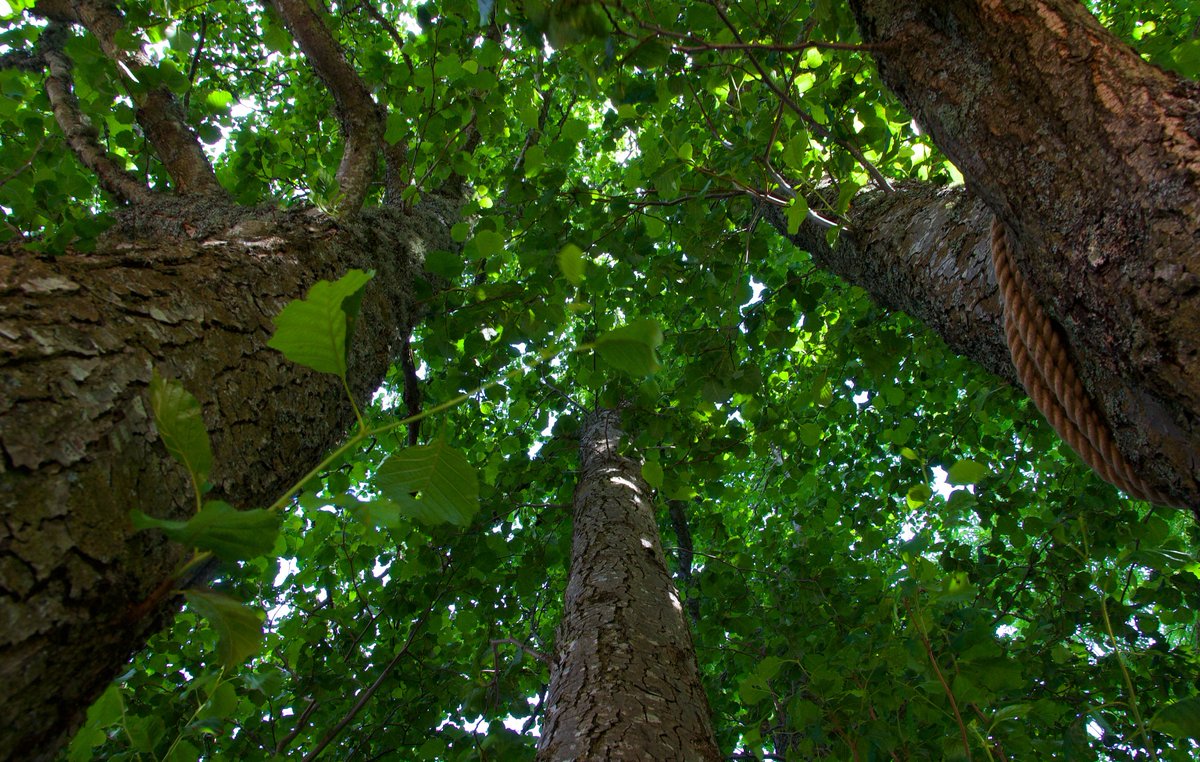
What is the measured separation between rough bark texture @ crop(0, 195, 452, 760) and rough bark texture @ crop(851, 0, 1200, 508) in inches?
49.9

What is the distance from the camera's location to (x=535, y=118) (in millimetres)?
1774

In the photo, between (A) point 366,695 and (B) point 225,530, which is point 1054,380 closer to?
(B) point 225,530

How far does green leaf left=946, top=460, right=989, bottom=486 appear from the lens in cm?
88

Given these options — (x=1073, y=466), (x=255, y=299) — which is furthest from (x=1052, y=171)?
(x=1073, y=466)

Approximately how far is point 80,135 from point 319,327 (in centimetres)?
242

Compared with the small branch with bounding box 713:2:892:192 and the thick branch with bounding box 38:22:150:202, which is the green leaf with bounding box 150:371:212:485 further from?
the thick branch with bounding box 38:22:150:202

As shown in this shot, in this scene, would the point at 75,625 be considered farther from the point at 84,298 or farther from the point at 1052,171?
the point at 1052,171

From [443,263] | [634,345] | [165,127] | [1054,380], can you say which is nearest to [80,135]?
[165,127]

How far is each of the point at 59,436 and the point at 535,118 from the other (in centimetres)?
145

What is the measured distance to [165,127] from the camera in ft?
7.35

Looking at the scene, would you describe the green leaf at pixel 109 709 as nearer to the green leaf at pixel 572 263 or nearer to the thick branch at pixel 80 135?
the green leaf at pixel 572 263

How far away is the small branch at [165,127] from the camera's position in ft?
7.14

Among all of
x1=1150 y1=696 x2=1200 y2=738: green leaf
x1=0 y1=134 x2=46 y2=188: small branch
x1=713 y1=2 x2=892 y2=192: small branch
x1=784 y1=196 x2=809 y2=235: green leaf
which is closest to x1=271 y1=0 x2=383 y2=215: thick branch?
x1=0 y1=134 x2=46 y2=188: small branch

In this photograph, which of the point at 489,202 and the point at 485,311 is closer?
the point at 485,311
